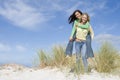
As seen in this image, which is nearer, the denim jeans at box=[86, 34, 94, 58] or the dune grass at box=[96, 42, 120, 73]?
the denim jeans at box=[86, 34, 94, 58]

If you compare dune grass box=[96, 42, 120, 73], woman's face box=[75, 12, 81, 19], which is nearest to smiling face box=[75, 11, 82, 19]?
woman's face box=[75, 12, 81, 19]

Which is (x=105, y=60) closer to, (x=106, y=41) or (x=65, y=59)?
(x=106, y=41)

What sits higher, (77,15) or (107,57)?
(77,15)

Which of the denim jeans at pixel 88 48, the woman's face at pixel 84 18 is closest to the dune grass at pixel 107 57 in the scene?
the denim jeans at pixel 88 48

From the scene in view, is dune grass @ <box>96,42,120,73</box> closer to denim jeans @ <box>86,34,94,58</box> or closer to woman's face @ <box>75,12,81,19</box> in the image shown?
denim jeans @ <box>86,34,94,58</box>

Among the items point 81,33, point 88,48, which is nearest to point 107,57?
point 88,48

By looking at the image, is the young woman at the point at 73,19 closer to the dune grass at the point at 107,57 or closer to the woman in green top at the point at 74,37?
the woman in green top at the point at 74,37

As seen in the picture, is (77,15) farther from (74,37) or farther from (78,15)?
(74,37)

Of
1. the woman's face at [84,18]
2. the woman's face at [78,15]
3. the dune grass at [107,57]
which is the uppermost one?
the woman's face at [78,15]

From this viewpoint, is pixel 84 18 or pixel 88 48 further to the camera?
pixel 88 48

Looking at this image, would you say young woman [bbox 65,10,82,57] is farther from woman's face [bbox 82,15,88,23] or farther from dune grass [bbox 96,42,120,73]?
dune grass [bbox 96,42,120,73]

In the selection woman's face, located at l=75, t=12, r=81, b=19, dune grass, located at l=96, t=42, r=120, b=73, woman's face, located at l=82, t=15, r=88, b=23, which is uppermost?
woman's face, located at l=75, t=12, r=81, b=19

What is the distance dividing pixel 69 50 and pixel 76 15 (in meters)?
1.06

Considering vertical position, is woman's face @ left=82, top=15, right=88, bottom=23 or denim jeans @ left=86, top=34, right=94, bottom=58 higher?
woman's face @ left=82, top=15, right=88, bottom=23
